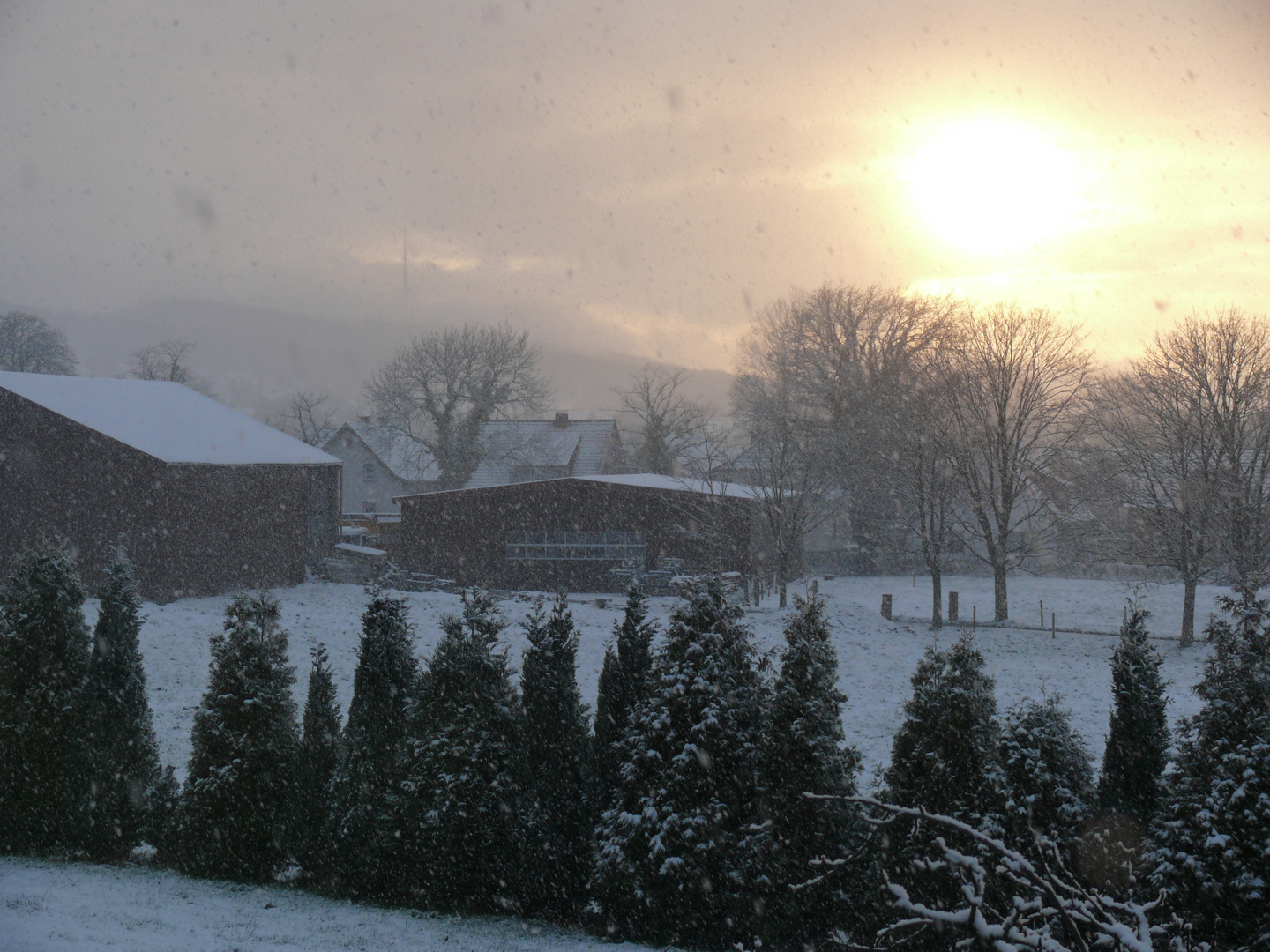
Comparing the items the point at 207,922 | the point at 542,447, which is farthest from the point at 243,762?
the point at 542,447

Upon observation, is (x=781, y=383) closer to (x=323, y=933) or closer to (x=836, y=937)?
(x=323, y=933)

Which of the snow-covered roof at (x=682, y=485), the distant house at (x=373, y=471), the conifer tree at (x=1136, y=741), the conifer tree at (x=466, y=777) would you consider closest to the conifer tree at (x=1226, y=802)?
the conifer tree at (x=1136, y=741)

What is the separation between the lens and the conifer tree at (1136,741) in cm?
823

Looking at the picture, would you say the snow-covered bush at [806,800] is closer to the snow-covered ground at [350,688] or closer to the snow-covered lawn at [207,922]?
the snow-covered ground at [350,688]

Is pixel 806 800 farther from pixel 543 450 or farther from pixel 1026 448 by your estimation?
pixel 543 450

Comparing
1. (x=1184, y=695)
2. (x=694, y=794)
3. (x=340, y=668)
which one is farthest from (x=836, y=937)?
(x=1184, y=695)

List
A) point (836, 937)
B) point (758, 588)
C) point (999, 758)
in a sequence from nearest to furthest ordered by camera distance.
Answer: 1. point (836, 937)
2. point (999, 758)
3. point (758, 588)

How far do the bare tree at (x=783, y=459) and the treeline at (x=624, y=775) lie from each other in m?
20.6

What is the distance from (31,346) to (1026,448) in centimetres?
5708

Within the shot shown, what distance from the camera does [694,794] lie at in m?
8.59

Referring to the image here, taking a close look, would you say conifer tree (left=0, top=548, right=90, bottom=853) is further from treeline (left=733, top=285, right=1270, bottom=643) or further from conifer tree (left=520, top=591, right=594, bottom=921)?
treeline (left=733, top=285, right=1270, bottom=643)

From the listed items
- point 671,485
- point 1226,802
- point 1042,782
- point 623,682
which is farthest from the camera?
point 671,485

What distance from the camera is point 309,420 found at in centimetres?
6738

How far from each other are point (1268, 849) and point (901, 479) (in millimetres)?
29473
